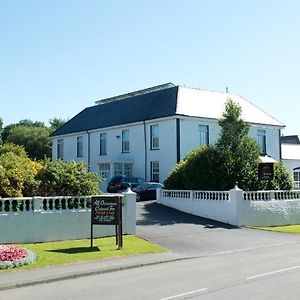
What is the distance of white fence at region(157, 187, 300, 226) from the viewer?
Result: 24.3 meters

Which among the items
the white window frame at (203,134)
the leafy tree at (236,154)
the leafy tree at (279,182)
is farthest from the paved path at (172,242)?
the white window frame at (203,134)

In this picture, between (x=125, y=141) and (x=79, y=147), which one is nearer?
(x=125, y=141)

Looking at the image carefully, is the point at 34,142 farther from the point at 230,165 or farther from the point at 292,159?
the point at 230,165

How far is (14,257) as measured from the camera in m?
13.1

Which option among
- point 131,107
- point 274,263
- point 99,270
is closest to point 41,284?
point 99,270

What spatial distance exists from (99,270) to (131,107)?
35.8m

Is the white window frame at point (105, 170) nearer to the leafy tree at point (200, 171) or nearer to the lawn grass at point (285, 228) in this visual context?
the leafy tree at point (200, 171)

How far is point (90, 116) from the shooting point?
53375 mm

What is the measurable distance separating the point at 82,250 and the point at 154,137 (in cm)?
2689

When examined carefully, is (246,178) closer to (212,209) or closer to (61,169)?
(212,209)

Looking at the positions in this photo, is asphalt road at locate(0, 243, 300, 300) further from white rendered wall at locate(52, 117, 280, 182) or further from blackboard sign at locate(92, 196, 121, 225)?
white rendered wall at locate(52, 117, 280, 182)

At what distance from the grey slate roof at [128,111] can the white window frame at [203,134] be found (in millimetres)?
3106

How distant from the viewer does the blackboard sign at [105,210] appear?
1664 centimetres

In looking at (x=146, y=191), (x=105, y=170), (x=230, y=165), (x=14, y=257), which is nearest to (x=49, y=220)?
(x=14, y=257)
